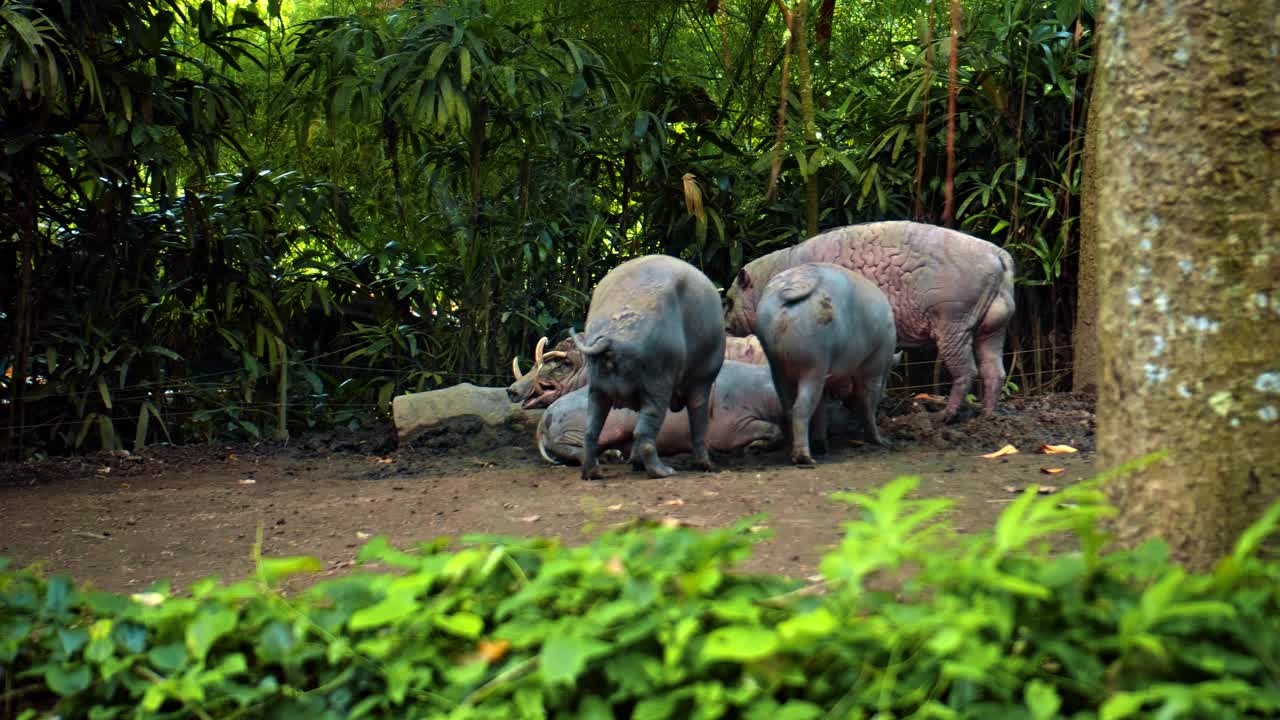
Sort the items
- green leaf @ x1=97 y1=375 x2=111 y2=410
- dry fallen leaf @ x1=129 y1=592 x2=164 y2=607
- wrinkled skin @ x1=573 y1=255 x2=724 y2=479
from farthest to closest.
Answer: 1. green leaf @ x1=97 y1=375 x2=111 y2=410
2. wrinkled skin @ x1=573 y1=255 x2=724 y2=479
3. dry fallen leaf @ x1=129 y1=592 x2=164 y2=607

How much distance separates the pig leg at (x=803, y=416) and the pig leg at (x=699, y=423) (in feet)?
1.27

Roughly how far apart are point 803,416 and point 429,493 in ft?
5.41

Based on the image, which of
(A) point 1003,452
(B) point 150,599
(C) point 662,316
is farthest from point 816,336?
(B) point 150,599

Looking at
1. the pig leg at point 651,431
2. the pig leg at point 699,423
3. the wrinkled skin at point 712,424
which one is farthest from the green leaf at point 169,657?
the wrinkled skin at point 712,424

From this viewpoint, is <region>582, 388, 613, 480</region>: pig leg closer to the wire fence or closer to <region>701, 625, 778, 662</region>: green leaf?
the wire fence

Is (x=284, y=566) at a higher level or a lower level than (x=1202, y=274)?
lower

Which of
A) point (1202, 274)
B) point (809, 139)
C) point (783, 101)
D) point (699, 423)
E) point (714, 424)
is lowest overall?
point (714, 424)

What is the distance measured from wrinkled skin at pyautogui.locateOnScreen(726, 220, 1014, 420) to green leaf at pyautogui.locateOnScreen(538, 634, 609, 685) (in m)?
4.59

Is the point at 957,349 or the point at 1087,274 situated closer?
the point at 957,349

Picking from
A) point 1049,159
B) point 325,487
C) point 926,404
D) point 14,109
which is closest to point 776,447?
point 926,404

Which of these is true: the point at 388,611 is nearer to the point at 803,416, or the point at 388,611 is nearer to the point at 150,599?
the point at 150,599

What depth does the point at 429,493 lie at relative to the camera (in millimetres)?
5184

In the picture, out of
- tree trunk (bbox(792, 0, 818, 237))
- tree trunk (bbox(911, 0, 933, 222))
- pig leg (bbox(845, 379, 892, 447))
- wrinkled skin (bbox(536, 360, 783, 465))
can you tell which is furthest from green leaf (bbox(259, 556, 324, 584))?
tree trunk (bbox(792, 0, 818, 237))

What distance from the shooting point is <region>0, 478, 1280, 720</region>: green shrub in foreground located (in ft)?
6.70
